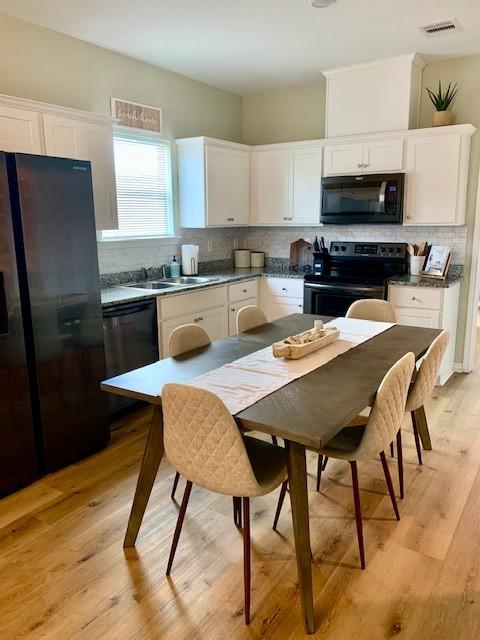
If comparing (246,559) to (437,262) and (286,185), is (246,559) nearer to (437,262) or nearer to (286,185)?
(437,262)

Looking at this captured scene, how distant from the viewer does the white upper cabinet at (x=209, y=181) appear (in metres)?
4.41

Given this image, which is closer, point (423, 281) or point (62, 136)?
point (62, 136)

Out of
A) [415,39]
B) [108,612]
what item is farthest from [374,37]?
[108,612]

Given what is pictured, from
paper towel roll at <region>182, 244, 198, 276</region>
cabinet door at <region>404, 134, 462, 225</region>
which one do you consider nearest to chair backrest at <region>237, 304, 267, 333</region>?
paper towel roll at <region>182, 244, 198, 276</region>

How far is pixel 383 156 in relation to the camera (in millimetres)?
4191

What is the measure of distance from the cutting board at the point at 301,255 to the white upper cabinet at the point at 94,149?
2166mm

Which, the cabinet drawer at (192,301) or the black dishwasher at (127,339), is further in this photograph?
the cabinet drawer at (192,301)

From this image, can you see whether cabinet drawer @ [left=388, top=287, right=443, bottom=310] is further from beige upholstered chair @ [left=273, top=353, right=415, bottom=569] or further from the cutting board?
beige upholstered chair @ [left=273, top=353, right=415, bottom=569]

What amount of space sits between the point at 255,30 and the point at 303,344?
240cm

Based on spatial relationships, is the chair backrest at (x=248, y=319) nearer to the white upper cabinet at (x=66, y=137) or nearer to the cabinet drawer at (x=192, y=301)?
the cabinet drawer at (x=192, y=301)

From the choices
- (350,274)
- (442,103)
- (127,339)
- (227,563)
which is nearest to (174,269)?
(127,339)

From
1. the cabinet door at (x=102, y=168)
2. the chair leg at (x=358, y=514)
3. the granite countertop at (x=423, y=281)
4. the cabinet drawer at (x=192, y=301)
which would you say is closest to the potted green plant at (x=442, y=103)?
the granite countertop at (x=423, y=281)

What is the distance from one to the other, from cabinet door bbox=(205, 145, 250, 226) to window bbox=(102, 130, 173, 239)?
1.24 ft

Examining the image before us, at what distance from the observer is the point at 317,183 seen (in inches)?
181
